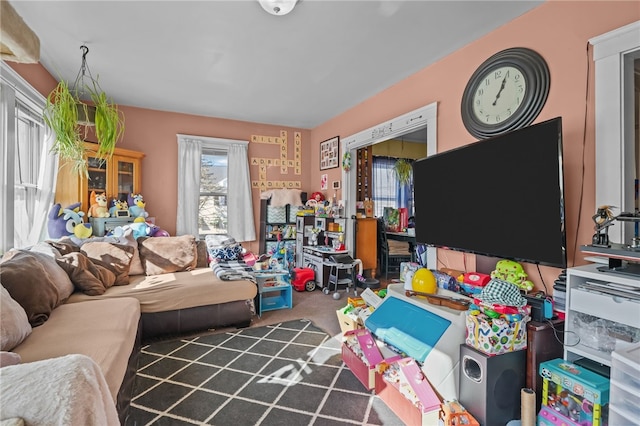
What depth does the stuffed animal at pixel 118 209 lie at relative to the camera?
3.70 meters

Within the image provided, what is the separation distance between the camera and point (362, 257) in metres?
4.34

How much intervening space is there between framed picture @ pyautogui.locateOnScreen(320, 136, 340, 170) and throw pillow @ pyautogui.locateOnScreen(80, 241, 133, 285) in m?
2.89

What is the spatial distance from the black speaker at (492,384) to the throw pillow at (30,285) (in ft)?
8.07

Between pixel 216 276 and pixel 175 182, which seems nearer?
pixel 216 276

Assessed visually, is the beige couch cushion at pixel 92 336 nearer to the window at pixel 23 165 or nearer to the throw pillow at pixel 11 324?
the throw pillow at pixel 11 324

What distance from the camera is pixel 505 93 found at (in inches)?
87.4

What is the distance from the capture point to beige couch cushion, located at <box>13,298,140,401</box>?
4.84 feet

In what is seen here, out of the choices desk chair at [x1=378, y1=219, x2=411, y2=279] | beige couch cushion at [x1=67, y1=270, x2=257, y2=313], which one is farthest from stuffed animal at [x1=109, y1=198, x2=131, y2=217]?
desk chair at [x1=378, y1=219, x2=411, y2=279]

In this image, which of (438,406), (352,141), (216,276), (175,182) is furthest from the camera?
(175,182)

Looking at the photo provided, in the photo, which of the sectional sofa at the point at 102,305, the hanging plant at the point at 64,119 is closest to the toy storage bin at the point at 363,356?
the sectional sofa at the point at 102,305

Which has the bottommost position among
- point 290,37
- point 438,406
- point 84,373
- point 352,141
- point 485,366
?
point 438,406

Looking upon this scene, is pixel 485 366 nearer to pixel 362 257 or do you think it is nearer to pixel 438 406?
pixel 438 406

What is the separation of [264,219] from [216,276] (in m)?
1.95

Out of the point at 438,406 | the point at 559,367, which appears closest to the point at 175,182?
the point at 438,406
